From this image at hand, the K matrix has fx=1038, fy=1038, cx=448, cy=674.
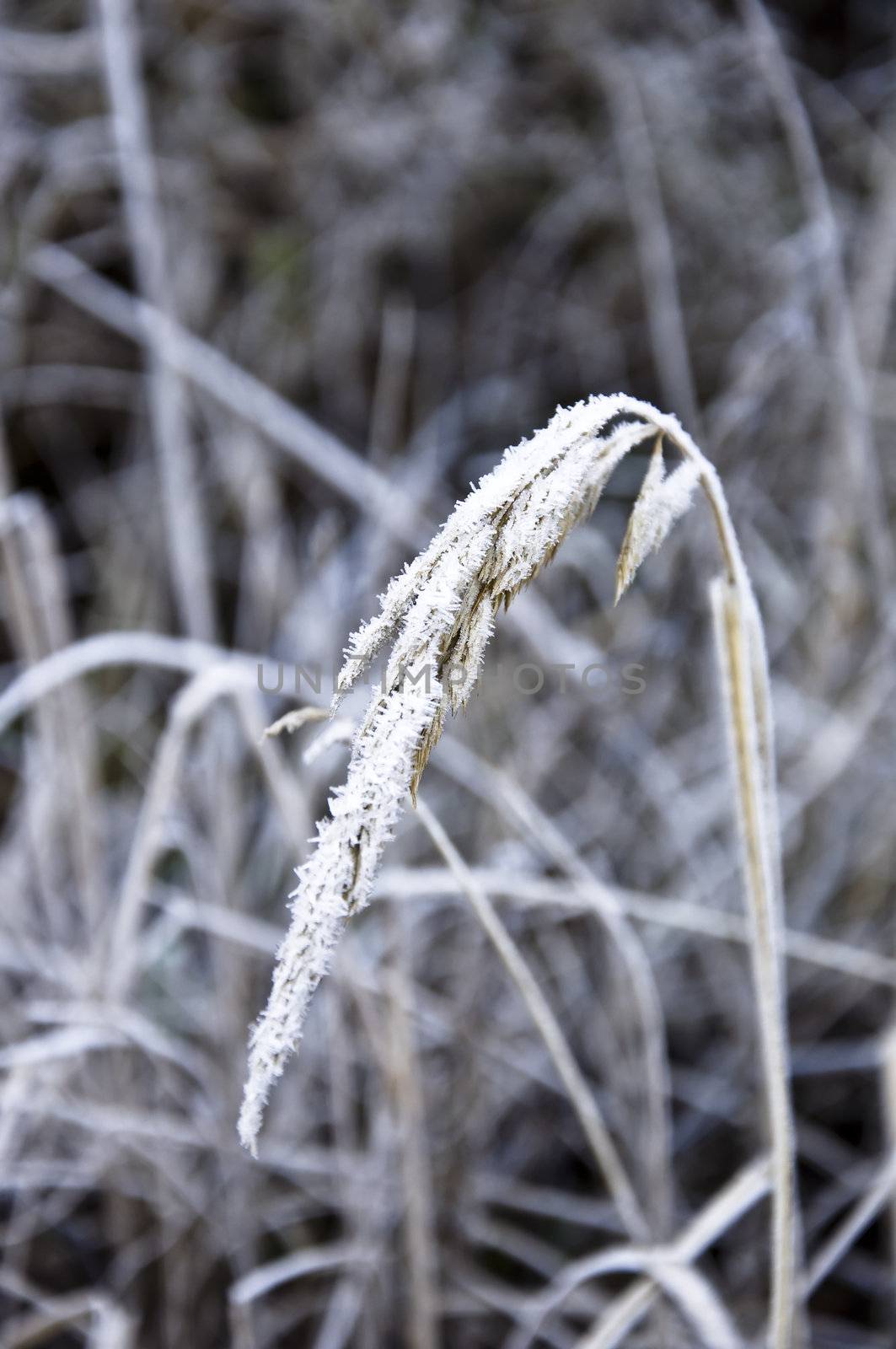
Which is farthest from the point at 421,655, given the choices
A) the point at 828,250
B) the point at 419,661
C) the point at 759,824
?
the point at 828,250

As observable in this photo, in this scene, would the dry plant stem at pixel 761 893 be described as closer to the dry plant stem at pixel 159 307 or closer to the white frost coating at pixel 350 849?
the white frost coating at pixel 350 849

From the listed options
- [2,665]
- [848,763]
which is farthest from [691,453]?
[2,665]

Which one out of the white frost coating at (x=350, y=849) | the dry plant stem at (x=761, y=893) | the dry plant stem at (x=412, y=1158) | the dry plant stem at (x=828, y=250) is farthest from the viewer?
the dry plant stem at (x=828, y=250)

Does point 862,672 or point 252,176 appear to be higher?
point 252,176

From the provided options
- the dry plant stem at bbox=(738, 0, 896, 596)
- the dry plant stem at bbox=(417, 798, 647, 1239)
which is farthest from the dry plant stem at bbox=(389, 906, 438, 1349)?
the dry plant stem at bbox=(738, 0, 896, 596)

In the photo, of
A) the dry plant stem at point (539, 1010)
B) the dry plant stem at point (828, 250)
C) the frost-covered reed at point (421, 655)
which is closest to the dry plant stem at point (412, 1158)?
the dry plant stem at point (539, 1010)

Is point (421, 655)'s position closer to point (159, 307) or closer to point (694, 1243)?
point (694, 1243)

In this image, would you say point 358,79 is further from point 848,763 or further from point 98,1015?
point 98,1015
